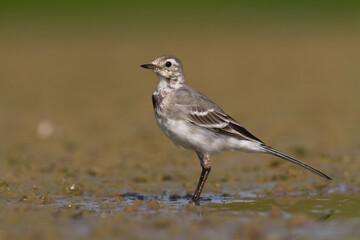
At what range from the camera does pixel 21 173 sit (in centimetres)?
1105

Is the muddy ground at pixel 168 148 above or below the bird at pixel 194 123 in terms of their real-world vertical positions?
below

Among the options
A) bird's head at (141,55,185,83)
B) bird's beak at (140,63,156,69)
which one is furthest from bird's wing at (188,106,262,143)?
bird's beak at (140,63,156,69)

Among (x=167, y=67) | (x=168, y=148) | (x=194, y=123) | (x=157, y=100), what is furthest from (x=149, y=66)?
(x=168, y=148)

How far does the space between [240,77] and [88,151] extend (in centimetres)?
1256

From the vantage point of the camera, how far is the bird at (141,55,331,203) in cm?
880

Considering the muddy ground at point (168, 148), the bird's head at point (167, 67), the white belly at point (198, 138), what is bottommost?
the muddy ground at point (168, 148)

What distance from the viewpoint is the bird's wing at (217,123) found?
8.99 meters

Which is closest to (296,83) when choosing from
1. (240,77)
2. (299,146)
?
(240,77)

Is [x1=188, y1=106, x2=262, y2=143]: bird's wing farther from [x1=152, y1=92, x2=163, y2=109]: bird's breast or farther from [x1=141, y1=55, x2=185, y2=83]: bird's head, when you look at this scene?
[x1=141, y1=55, x2=185, y2=83]: bird's head

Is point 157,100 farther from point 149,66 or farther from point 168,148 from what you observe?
point 168,148

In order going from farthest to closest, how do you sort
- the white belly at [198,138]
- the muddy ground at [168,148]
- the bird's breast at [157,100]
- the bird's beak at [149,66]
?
the bird's beak at [149,66] → the bird's breast at [157,100] → the white belly at [198,138] → the muddy ground at [168,148]

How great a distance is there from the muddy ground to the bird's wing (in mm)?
887

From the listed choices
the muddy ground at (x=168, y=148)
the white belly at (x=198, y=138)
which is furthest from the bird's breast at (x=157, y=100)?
the muddy ground at (x=168, y=148)

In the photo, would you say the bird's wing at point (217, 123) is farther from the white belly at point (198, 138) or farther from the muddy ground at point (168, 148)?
the muddy ground at point (168, 148)
